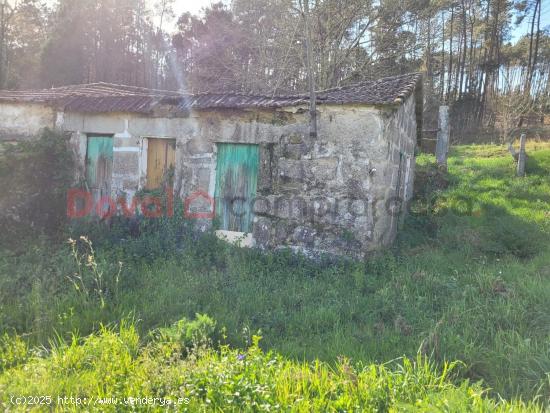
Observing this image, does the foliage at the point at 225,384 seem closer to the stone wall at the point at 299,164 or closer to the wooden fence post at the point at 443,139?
the stone wall at the point at 299,164

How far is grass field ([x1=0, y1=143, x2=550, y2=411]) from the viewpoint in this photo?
281 cm

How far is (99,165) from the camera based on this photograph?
7.54 meters

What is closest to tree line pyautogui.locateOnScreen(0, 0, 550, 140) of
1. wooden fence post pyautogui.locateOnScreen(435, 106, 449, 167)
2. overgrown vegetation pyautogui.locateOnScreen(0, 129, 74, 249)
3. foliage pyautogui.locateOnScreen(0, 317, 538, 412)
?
wooden fence post pyautogui.locateOnScreen(435, 106, 449, 167)

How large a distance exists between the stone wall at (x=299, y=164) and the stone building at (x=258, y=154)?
2 centimetres

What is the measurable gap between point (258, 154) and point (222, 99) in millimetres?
1132

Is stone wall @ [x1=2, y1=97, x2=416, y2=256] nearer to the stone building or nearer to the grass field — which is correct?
the stone building

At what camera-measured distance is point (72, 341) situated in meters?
3.46

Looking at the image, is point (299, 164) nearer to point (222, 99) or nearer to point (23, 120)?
point (222, 99)

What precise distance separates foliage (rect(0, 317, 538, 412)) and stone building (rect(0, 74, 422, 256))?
3.24m

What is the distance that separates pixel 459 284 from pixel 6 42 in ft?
86.6

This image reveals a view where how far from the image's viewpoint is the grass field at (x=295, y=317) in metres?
2.81

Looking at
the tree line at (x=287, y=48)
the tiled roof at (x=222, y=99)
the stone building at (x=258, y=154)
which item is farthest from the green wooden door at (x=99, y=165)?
the tree line at (x=287, y=48)

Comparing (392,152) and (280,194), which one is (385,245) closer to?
(392,152)

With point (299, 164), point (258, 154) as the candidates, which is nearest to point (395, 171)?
point (299, 164)
